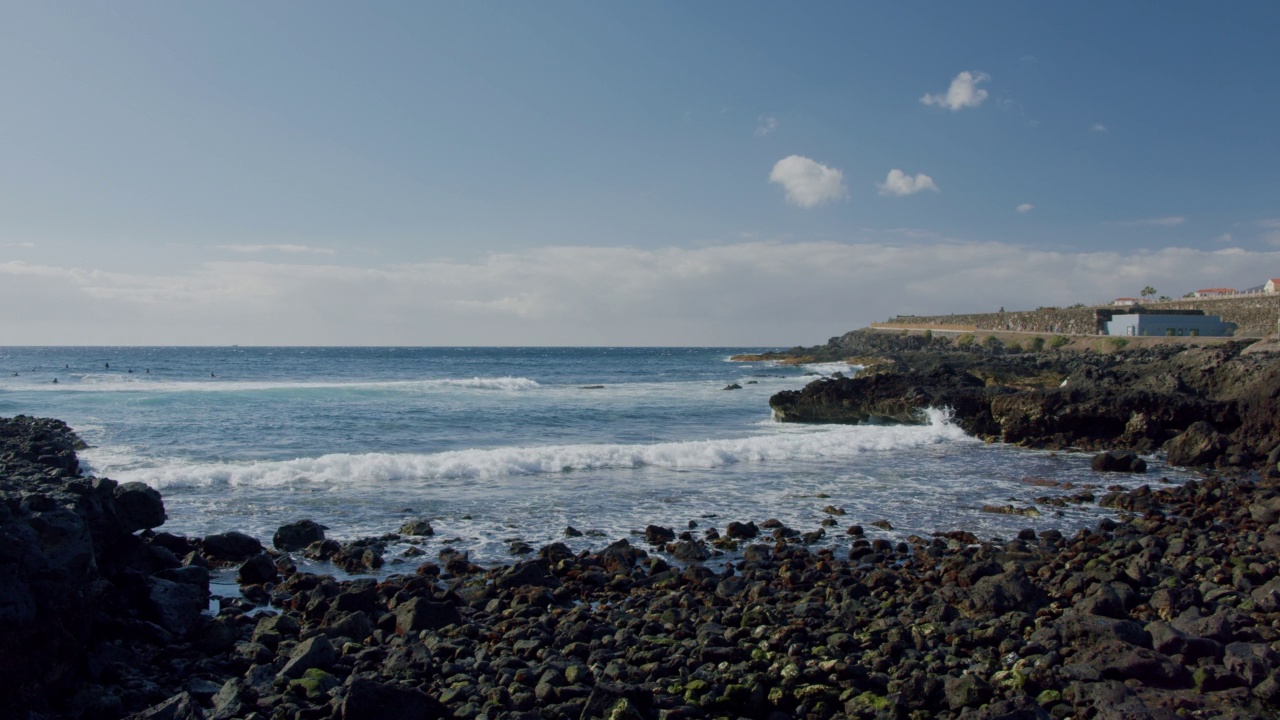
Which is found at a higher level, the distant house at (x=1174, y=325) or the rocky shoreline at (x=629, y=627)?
the distant house at (x=1174, y=325)

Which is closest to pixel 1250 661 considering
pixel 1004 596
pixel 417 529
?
pixel 1004 596

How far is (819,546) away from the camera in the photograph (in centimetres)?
1084

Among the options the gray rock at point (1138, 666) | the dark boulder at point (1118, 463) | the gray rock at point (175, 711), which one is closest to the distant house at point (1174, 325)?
the dark boulder at point (1118, 463)

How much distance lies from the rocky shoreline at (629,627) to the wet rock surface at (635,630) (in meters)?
0.02

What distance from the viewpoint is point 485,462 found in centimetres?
1762

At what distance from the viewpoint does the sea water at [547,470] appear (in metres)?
12.5

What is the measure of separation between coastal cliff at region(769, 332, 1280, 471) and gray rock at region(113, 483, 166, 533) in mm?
19978

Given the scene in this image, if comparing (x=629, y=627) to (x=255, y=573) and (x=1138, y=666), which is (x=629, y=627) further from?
(x=255, y=573)

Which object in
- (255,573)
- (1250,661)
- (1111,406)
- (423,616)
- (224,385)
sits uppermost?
(1111,406)

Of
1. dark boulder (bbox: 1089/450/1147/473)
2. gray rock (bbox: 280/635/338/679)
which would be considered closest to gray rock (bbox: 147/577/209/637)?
gray rock (bbox: 280/635/338/679)

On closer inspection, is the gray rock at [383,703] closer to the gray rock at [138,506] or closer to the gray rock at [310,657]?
the gray rock at [310,657]

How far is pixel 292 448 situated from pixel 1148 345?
4703 cm

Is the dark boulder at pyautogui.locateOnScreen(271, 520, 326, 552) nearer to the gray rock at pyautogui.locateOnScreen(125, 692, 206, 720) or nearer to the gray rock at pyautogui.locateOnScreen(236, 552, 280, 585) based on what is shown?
the gray rock at pyautogui.locateOnScreen(236, 552, 280, 585)

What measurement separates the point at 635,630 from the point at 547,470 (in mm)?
10320
